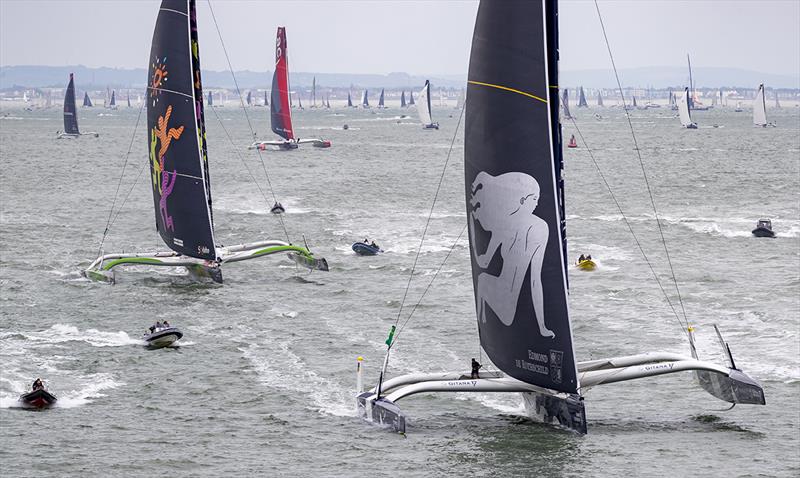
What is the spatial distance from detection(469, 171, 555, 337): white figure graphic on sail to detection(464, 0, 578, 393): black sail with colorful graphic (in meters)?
0.03

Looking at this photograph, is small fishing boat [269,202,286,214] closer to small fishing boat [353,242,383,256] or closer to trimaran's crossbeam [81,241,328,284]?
small fishing boat [353,242,383,256]

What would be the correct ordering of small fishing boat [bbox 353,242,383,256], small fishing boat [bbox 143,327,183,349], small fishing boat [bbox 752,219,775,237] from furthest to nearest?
small fishing boat [bbox 752,219,775,237] < small fishing boat [bbox 353,242,383,256] < small fishing boat [bbox 143,327,183,349]

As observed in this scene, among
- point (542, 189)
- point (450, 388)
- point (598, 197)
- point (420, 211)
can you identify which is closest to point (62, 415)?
point (450, 388)

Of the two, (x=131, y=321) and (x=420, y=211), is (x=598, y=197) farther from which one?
(x=131, y=321)

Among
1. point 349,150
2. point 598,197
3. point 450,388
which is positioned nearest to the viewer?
point 450,388

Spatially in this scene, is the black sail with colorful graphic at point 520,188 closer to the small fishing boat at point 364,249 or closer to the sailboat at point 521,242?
the sailboat at point 521,242

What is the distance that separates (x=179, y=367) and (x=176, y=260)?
537 inches

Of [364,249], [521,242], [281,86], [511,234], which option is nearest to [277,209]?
[364,249]

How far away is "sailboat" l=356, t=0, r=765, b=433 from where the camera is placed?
26703mm

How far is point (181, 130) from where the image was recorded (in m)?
49.5

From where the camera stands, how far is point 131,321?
43531 mm

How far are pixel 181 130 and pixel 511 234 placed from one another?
80.9 feet

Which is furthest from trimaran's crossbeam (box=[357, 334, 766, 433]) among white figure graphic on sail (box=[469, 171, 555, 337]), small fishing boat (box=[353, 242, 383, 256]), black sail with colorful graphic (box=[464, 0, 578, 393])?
small fishing boat (box=[353, 242, 383, 256])

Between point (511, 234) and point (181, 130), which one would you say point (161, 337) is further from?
point (511, 234)
